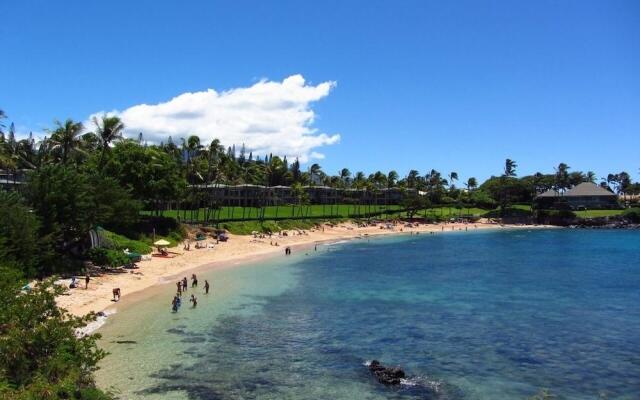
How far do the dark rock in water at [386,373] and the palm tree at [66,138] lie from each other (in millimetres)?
51728

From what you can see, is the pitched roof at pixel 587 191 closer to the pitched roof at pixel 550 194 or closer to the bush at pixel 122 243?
the pitched roof at pixel 550 194

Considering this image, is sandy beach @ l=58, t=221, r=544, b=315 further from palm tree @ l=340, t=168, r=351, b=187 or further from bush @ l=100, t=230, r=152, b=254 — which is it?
palm tree @ l=340, t=168, r=351, b=187

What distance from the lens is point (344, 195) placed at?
17762 cm

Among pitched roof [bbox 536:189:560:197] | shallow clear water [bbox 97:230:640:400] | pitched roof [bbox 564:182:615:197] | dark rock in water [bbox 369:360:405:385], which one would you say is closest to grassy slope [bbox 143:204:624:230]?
pitched roof [bbox 536:189:560:197]

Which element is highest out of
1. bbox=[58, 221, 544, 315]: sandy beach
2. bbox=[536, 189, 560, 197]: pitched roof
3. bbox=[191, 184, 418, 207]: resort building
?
bbox=[536, 189, 560, 197]: pitched roof

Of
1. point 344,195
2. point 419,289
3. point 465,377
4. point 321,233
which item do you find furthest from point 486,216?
point 465,377

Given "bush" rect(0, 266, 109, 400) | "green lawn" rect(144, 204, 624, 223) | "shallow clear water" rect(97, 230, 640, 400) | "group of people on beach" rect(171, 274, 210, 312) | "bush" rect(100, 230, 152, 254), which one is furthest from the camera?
"green lawn" rect(144, 204, 624, 223)

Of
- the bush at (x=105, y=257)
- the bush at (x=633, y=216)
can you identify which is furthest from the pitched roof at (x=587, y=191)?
the bush at (x=105, y=257)

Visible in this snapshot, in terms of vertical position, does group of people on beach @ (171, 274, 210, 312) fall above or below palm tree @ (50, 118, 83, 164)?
below

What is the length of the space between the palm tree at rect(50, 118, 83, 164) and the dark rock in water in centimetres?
5173

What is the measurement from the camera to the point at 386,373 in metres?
25.2

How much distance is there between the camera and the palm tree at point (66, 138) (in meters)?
62.9

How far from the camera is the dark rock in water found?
2445 centimetres

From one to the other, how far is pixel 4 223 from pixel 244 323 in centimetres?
1816
